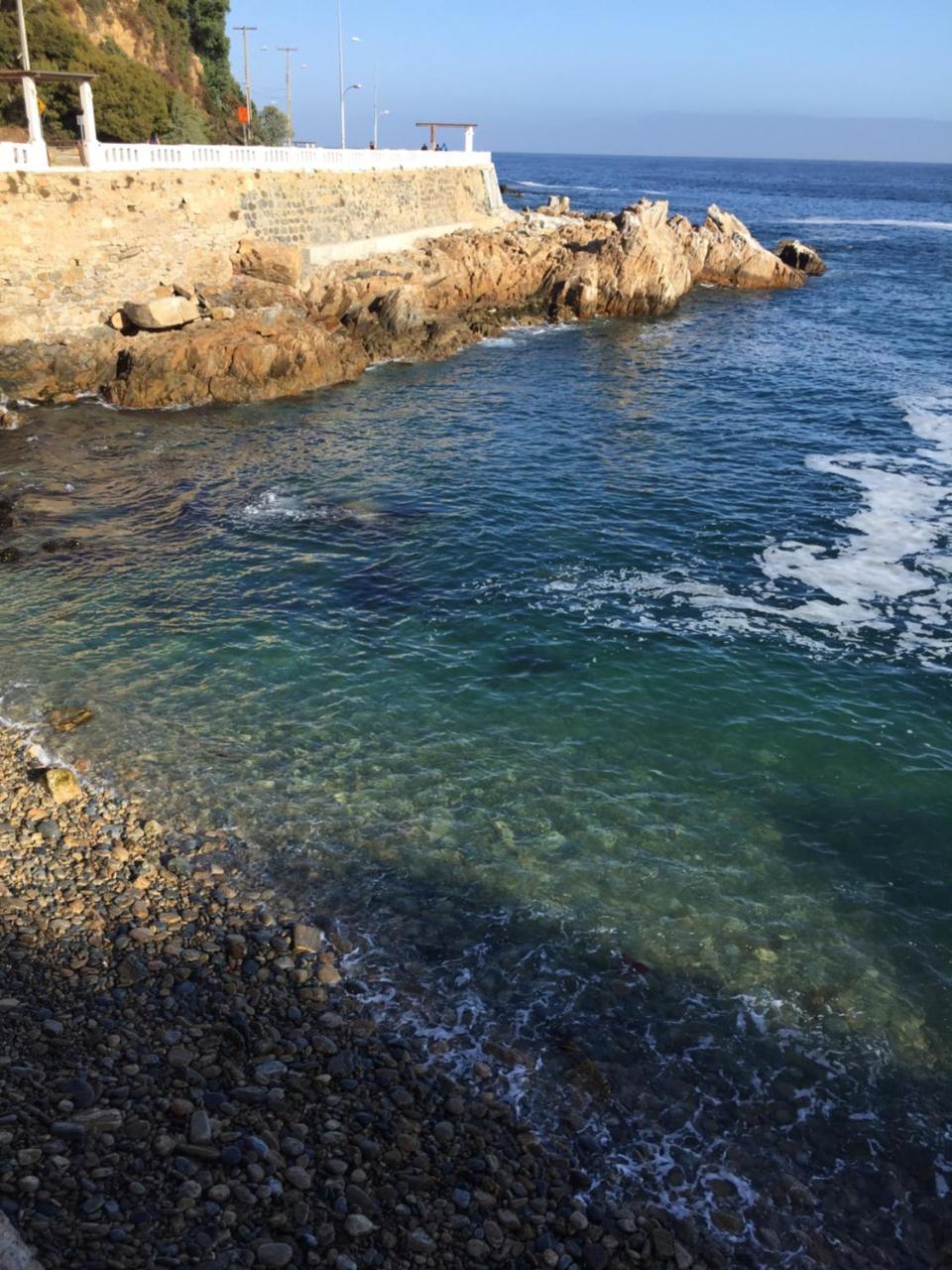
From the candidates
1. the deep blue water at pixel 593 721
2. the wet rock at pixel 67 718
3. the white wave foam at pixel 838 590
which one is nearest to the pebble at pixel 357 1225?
the deep blue water at pixel 593 721

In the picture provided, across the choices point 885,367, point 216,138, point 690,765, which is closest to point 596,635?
point 690,765

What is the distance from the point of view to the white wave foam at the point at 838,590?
19406 millimetres

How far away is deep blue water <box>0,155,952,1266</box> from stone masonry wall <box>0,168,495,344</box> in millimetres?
4981

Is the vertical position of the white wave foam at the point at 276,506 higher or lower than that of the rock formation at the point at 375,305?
lower

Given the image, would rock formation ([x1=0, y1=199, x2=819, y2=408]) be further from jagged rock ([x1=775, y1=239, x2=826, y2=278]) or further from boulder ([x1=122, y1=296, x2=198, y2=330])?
jagged rock ([x1=775, y1=239, x2=826, y2=278])

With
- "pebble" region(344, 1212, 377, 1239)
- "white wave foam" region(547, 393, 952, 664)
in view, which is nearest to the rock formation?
"white wave foam" region(547, 393, 952, 664)

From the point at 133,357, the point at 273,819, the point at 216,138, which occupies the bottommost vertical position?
the point at 273,819

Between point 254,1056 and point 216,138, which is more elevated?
point 216,138

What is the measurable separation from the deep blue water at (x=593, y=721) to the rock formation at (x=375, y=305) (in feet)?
7.28

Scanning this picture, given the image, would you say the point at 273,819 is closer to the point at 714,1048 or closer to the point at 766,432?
the point at 714,1048

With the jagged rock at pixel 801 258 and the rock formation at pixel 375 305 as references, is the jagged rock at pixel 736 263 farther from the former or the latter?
the jagged rock at pixel 801 258

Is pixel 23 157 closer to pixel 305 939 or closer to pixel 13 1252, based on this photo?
pixel 305 939

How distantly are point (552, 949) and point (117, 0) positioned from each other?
74.2 meters

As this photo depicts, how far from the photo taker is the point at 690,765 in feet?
49.9
